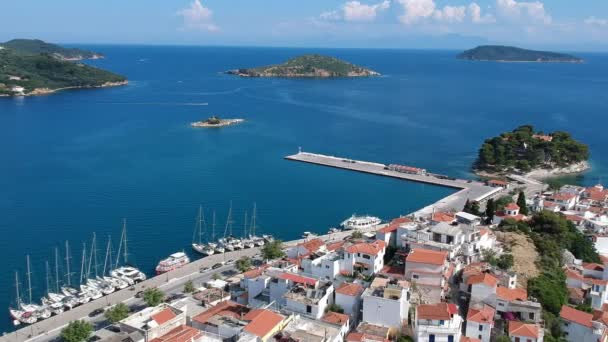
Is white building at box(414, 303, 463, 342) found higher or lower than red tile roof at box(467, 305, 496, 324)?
higher

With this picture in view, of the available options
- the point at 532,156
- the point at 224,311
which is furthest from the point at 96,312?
the point at 532,156

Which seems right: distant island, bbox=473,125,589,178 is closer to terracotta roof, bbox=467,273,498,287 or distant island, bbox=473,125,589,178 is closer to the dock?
the dock

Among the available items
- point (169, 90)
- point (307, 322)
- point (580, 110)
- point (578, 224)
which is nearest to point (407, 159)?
point (578, 224)

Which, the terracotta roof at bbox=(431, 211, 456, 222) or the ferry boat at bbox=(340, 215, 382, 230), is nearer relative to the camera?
the terracotta roof at bbox=(431, 211, 456, 222)

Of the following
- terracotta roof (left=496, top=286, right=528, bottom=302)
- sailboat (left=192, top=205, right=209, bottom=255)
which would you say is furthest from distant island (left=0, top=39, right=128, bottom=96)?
terracotta roof (left=496, top=286, right=528, bottom=302)

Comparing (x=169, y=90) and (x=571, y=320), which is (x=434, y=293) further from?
(x=169, y=90)

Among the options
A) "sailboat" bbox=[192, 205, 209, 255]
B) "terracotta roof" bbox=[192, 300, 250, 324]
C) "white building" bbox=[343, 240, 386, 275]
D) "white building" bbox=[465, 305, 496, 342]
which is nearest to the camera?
"white building" bbox=[465, 305, 496, 342]

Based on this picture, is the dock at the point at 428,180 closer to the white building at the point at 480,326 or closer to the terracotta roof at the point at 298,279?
the terracotta roof at the point at 298,279
